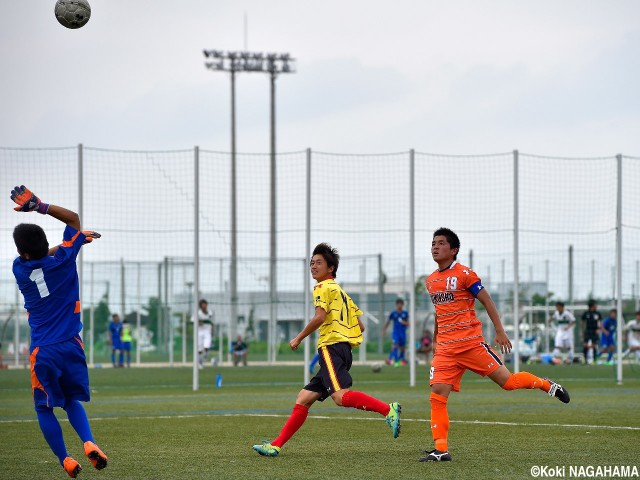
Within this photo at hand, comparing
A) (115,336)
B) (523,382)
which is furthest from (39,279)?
(115,336)

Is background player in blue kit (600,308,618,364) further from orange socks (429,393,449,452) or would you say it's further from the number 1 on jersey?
the number 1 on jersey

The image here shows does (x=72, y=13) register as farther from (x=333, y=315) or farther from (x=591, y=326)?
(x=591, y=326)

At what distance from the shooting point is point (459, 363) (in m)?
9.74

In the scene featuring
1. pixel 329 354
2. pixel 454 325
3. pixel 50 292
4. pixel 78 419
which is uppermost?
pixel 50 292

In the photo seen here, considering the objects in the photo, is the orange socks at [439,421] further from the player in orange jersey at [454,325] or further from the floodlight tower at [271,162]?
the floodlight tower at [271,162]

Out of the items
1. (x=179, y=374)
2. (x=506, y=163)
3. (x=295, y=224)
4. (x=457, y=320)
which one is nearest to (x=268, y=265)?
(x=179, y=374)

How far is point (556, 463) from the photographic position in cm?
884

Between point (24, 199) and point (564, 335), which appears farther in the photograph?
point (564, 335)

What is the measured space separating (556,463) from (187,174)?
1419 centimetres

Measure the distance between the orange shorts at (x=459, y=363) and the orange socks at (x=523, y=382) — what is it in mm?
264

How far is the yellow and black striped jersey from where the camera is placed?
9961 millimetres

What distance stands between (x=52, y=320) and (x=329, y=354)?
2700 millimetres

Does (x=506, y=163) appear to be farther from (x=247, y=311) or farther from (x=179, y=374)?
(x=247, y=311)

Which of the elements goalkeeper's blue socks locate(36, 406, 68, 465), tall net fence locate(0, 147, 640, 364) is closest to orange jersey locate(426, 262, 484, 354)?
goalkeeper's blue socks locate(36, 406, 68, 465)
